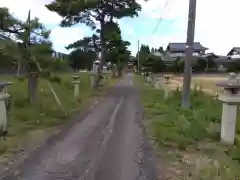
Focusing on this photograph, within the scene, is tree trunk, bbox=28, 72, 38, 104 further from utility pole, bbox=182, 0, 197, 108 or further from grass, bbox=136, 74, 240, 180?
utility pole, bbox=182, 0, 197, 108

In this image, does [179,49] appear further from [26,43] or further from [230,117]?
[230,117]

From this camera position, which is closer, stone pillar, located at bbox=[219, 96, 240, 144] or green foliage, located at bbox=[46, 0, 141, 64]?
stone pillar, located at bbox=[219, 96, 240, 144]

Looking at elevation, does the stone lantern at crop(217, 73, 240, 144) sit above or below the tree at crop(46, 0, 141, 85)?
below

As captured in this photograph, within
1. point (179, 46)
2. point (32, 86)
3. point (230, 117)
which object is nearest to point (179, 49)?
point (179, 46)

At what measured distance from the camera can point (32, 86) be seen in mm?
11656

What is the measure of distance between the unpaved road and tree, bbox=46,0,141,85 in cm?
1361

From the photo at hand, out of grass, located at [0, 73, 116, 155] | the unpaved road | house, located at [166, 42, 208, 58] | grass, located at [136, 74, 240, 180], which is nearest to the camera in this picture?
the unpaved road

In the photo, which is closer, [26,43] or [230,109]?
[230,109]

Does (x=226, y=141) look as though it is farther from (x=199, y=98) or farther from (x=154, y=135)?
(x=199, y=98)

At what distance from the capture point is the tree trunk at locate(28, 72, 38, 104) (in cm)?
1128

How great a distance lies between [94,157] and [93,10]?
18419 millimetres

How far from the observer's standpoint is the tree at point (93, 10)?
21.4 m

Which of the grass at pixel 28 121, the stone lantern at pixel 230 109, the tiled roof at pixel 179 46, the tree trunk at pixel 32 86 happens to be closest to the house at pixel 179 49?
the tiled roof at pixel 179 46

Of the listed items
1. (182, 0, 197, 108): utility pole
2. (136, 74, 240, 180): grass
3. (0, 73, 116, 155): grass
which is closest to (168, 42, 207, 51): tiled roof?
(182, 0, 197, 108): utility pole
